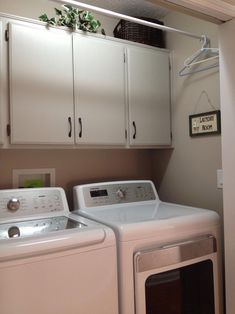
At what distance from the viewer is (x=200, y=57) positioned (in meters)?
2.03

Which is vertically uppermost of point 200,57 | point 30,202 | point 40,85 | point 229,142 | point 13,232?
point 200,57

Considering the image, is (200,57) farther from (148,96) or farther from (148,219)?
(148,219)

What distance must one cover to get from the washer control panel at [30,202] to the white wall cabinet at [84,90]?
0.31 m

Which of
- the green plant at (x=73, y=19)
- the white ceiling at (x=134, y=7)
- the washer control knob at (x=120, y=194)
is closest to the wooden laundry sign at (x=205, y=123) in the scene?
the washer control knob at (x=120, y=194)

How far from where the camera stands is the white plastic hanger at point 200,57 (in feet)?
6.16

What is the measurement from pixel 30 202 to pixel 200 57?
1547 mm

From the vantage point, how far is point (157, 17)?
2.37 m

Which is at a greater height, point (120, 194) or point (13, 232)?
point (120, 194)

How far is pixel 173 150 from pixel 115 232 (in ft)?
3.72

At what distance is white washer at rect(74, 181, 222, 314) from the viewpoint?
4.46 ft

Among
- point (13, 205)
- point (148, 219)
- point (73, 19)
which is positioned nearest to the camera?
point (148, 219)

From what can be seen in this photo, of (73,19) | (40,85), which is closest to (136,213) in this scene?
(40,85)

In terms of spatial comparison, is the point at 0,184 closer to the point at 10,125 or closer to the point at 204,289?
the point at 10,125

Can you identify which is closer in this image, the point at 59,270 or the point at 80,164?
the point at 59,270
